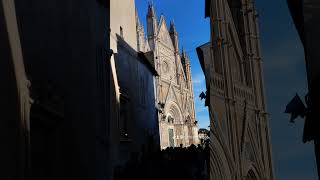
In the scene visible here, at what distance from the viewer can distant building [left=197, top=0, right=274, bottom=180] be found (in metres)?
4.30

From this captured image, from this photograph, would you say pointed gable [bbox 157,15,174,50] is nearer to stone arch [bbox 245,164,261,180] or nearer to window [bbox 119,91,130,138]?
window [bbox 119,91,130,138]

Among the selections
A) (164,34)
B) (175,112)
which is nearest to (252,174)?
(164,34)

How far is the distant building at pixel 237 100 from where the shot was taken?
4.30 meters

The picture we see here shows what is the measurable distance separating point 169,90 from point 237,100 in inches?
1906

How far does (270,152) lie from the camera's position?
4070mm

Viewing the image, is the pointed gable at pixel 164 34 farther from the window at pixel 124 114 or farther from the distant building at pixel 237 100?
the distant building at pixel 237 100

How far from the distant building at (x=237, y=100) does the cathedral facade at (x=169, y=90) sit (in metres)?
35.1

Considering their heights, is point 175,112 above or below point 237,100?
above

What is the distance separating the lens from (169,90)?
53062mm

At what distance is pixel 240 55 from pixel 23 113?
3023 millimetres

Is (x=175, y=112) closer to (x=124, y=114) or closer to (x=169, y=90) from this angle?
(x=169, y=90)

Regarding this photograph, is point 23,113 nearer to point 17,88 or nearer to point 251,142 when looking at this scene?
point 17,88

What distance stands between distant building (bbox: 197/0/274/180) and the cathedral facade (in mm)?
35077

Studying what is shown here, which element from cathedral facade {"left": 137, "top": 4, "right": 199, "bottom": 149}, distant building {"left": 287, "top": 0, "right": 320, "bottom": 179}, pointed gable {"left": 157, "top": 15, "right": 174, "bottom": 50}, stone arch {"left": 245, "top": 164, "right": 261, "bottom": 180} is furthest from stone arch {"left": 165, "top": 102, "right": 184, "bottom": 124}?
stone arch {"left": 245, "top": 164, "right": 261, "bottom": 180}
